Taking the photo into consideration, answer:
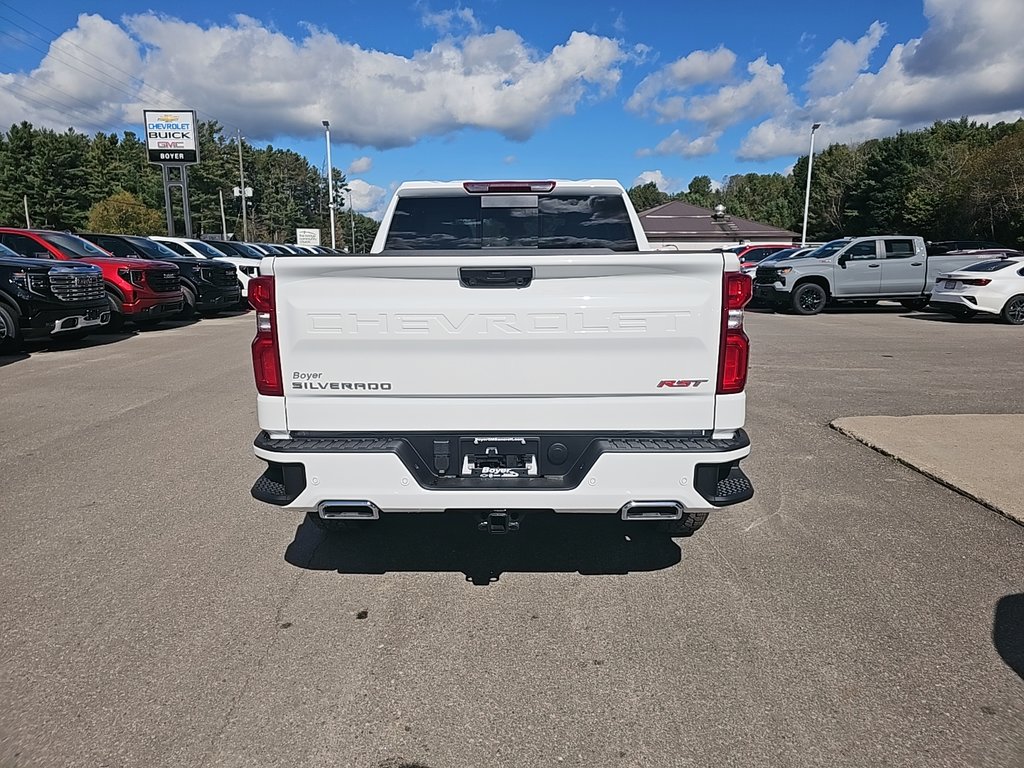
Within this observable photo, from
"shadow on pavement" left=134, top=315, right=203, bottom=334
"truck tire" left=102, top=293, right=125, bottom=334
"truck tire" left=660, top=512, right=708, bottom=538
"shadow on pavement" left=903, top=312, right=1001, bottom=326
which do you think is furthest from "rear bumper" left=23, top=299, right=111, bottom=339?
"shadow on pavement" left=903, top=312, right=1001, bottom=326

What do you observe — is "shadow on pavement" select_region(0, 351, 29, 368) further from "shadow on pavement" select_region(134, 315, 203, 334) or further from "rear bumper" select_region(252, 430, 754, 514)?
"rear bumper" select_region(252, 430, 754, 514)

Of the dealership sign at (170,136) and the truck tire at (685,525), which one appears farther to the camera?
the dealership sign at (170,136)

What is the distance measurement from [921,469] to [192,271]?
15.3 metres

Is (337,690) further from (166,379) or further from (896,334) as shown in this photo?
(896,334)

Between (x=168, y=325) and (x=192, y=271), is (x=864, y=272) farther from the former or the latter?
(x=168, y=325)

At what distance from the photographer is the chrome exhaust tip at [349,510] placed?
3.14m

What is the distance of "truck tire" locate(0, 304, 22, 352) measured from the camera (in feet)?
33.0

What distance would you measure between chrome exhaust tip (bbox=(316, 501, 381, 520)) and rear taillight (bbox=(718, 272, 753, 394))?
5.45 feet

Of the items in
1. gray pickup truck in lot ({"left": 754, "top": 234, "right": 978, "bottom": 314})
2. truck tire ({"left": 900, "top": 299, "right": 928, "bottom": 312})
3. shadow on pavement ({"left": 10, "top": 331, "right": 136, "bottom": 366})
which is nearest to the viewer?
shadow on pavement ({"left": 10, "top": 331, "right": 136, "bottom": 366})

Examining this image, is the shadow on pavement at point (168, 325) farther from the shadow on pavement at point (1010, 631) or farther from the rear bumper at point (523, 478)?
the shadow on pavement at point (1010, 631)

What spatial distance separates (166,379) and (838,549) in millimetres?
8371

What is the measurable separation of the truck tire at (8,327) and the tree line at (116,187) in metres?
56.2

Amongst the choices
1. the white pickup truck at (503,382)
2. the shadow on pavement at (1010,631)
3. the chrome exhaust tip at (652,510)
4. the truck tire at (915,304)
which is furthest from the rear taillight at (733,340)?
the truck tire at (915,304)

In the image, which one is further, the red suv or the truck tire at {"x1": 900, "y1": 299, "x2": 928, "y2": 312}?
the truck tire at {"x1": 900, "y1": 299, "x2": 928, "y2": 312}
